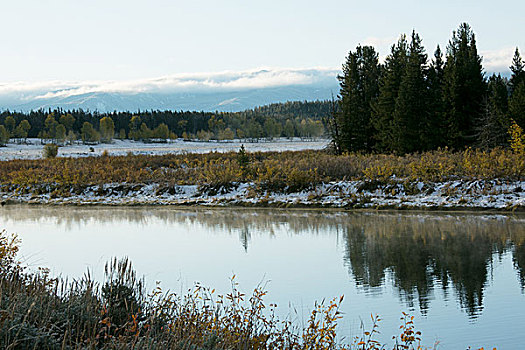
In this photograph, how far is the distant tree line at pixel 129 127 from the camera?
371 feet

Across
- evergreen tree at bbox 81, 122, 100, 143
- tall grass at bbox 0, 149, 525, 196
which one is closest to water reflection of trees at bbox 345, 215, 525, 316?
tall grass at bbox 0, 149, 525, 196

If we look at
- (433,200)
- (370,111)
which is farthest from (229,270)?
(370,111)

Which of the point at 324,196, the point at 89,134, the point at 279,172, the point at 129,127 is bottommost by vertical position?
the point at 324,196

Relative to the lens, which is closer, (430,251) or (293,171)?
(430,251)

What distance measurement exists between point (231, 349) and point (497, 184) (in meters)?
19.4

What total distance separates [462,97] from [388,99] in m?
5.21

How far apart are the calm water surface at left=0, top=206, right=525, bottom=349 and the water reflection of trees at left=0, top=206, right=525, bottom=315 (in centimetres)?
4

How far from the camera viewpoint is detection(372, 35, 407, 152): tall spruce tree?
40266 millimetres

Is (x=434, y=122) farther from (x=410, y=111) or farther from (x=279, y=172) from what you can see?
(x=279, y=172)

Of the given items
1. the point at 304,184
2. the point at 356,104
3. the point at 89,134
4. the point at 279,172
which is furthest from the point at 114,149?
the point at 304,184

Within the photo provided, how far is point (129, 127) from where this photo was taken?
13712 centimetres

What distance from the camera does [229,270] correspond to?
43.1 ft

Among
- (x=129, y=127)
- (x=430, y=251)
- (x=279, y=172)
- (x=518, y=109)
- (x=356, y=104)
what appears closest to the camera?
(x=430, y=251)

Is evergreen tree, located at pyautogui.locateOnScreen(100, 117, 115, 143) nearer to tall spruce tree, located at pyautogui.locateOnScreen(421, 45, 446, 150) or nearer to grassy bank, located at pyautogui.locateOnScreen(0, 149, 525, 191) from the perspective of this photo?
grassy bank, located at pyautogui.locateOnScreen(0, 149, 525, 191)
